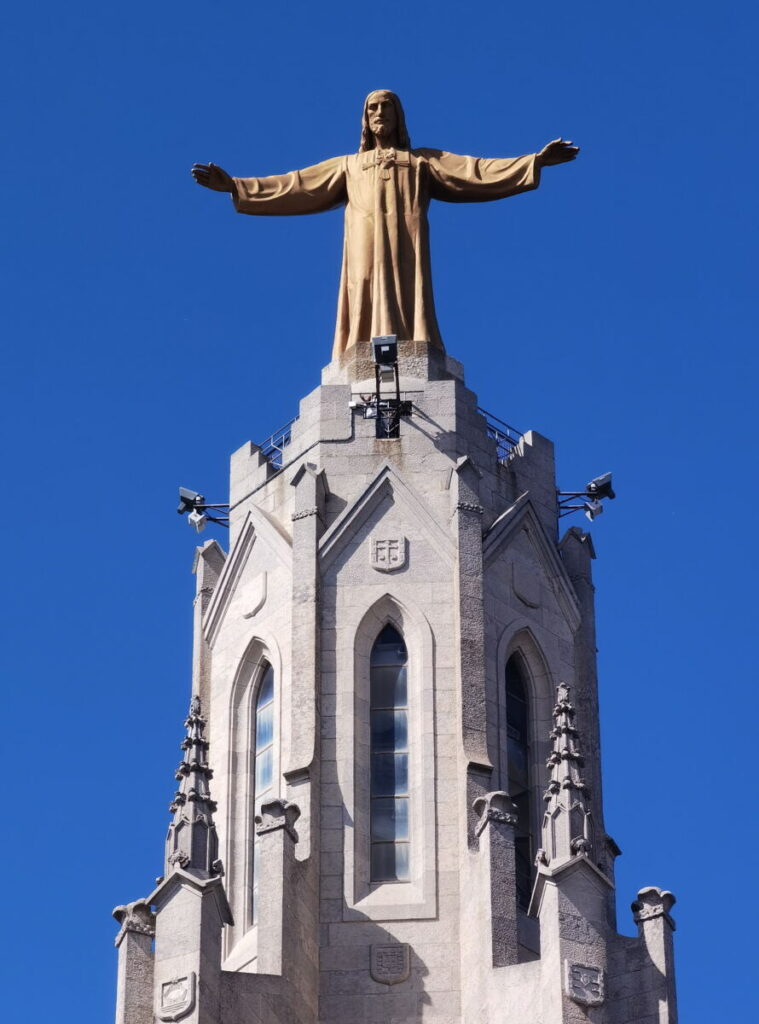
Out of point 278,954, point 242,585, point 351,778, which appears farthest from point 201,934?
point 242,585

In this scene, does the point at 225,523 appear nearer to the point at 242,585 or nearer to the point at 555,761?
the point at 242,585

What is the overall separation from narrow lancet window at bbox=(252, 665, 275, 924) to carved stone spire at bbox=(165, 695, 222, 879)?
9.19 ft

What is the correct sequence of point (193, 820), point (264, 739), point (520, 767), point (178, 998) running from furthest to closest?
point (264, 739) < point (520, 767) < point (193, 820) < point (178, 998)

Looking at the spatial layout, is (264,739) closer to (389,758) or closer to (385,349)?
(389,758)

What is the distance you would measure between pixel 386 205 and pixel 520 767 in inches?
438

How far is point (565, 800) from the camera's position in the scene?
167 ft

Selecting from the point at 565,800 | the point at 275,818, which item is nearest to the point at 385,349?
the point at 275,818

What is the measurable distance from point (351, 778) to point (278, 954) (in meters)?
3.92

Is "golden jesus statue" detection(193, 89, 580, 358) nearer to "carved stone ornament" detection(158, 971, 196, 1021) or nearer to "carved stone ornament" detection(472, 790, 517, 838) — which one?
"carved stone ornament" detection(472, 790, 517, 838)

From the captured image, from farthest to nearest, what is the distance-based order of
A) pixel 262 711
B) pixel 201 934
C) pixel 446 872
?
pixel 262 711 < pixel 446 872 < pixel 201 934

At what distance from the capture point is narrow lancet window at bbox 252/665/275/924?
Answer: 5512cm

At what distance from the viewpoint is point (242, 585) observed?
57688 mm

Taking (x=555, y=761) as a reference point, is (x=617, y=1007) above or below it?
below

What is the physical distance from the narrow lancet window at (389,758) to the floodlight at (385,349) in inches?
177
